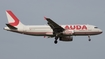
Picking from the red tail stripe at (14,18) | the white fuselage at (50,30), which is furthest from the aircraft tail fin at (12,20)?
the white fuselage at (50,30)

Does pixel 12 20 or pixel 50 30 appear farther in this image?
pixel 12 20

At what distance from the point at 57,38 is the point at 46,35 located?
11.4ft

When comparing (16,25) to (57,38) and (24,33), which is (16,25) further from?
(57,38)

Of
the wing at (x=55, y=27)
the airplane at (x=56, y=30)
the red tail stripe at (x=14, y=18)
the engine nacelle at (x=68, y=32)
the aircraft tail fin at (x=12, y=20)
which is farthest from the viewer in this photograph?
the red tail stripe at (x=14, y=18)

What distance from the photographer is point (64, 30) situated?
98125mm

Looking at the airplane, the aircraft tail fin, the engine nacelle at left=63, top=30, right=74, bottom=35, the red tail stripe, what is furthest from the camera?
the red tail stripe

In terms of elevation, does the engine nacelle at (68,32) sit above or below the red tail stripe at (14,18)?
below

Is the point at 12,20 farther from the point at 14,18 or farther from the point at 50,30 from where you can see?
the point at 50,30

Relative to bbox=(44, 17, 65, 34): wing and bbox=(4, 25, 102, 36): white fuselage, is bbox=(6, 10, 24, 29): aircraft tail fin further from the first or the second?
bbox=(44, 17, 65, 34): wing

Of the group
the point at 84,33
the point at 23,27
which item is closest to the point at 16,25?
the point at 23,27

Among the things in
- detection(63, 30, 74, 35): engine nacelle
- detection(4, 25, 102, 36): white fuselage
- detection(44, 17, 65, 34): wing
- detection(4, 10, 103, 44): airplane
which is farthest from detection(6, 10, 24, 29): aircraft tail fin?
detection(63, 30, 74, 35): engine nacelle

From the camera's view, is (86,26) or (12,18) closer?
(86,26)

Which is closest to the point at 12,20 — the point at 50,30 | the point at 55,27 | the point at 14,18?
the point at 14,18

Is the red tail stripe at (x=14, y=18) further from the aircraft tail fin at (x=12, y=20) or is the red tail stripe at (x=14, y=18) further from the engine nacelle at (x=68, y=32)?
the engine nacelle at (x=68, y=32)
